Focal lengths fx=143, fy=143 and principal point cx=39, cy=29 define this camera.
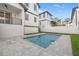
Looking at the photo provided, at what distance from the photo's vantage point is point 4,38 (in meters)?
2.40

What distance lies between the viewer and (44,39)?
2465 millimetres

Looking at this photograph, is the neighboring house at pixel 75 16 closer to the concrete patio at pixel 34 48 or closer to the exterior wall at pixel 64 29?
the exterior wall at pixel 64 29

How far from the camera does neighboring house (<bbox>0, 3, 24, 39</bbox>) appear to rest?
2.40m

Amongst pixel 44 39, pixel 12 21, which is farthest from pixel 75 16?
pixel 12 21

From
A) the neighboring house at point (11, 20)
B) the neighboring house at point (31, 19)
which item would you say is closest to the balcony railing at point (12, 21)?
the neighboring house at point (11, 20)

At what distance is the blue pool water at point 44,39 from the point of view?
244cm

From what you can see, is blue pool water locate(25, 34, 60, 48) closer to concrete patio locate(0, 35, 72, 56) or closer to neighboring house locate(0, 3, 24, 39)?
concrete patio locate(0, 35, 72, 56)

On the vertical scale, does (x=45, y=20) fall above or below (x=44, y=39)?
above

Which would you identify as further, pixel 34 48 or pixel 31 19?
pixel 31 19

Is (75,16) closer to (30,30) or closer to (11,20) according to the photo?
(30,30)

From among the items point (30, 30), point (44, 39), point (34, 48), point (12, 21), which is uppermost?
point (12, 21)

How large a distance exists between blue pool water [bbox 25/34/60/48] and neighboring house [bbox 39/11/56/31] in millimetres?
191

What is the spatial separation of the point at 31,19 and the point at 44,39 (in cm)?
43

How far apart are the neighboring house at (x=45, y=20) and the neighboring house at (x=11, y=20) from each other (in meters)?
0.34
